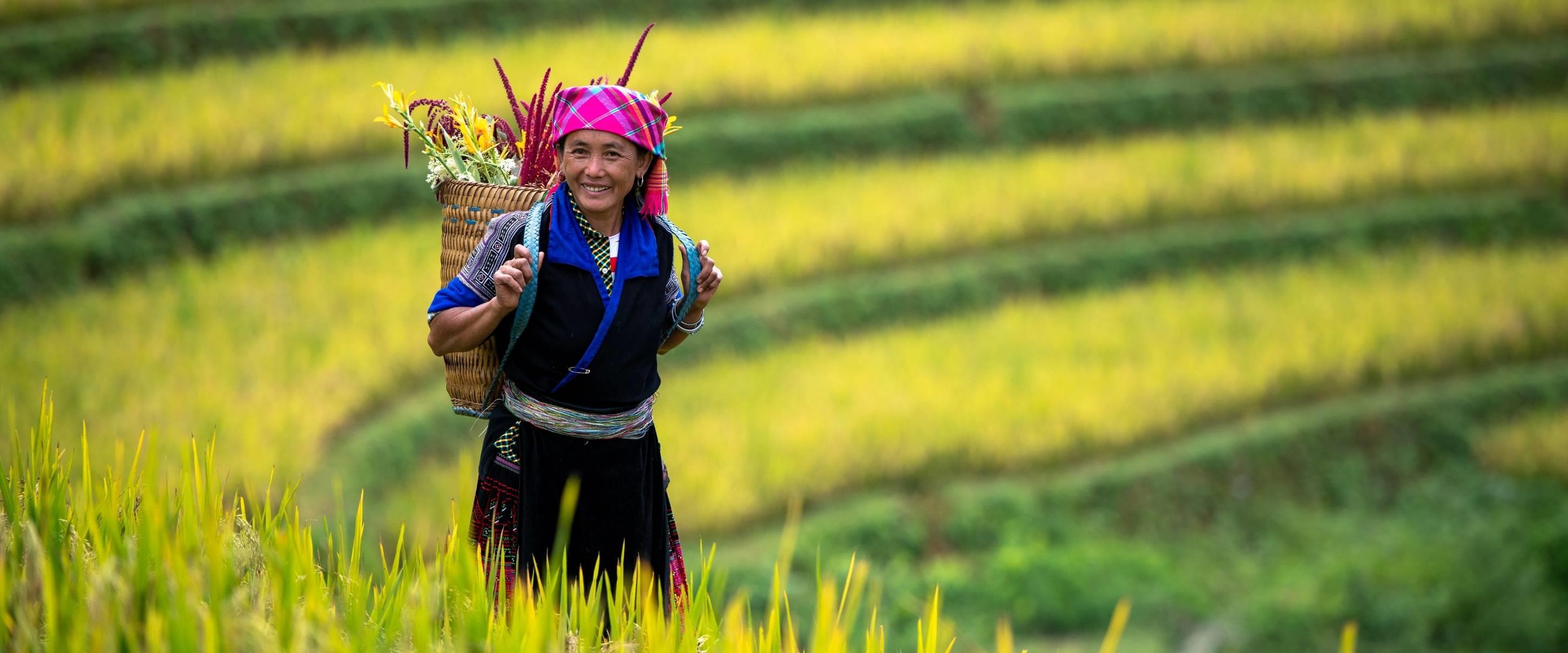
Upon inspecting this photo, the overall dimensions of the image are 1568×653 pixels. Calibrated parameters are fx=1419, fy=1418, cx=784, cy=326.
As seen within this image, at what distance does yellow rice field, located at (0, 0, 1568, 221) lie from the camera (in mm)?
6387

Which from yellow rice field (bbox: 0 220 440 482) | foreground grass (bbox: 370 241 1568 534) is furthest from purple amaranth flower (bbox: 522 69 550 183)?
foreground grass (bbox: 370 241 1568 534)

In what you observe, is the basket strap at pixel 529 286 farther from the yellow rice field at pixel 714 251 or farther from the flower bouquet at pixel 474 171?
the yellow rice field at pixel 714 251

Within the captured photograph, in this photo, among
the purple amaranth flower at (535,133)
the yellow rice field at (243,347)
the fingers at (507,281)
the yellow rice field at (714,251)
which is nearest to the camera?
the fingers at (507,281)

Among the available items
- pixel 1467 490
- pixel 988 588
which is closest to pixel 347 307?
pixel 988 588

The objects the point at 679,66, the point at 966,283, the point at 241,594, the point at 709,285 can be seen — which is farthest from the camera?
the point at 679,66

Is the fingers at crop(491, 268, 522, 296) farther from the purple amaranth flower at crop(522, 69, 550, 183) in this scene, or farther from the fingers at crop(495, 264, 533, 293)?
the purple amaranth flower at crop(522, 69, 550, 183)

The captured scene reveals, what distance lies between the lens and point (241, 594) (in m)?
1.65

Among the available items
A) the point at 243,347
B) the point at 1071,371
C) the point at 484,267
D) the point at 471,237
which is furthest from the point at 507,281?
the point at 1071,371

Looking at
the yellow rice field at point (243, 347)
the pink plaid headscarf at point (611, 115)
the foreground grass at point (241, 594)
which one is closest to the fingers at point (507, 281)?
the pink plaid headscarf at point (611, 115)

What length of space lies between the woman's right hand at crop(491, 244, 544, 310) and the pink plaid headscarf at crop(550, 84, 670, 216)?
0.70 ft

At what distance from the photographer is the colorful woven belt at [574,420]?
2264 millimetres

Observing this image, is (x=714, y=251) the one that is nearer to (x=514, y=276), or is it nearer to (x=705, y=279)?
(x=705, y=279)

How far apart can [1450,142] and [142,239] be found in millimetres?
7701

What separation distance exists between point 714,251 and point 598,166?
4.77 metres
